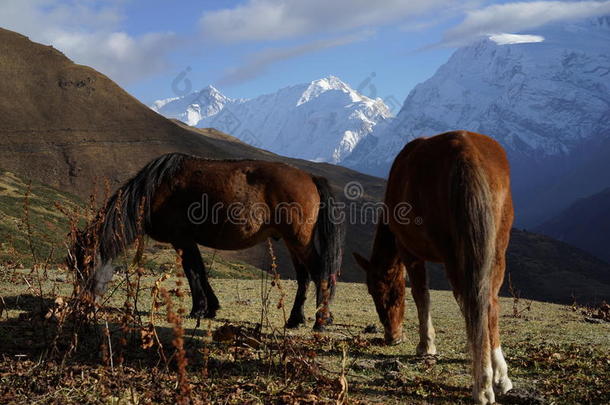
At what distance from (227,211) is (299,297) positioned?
1733 millimetres

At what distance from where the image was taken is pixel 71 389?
4387 millimetres

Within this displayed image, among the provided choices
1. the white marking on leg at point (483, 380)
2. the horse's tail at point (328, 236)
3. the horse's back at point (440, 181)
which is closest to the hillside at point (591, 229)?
the horse's tail at point (328, 236)

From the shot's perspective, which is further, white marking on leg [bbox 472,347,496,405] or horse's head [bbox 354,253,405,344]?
horse's head [bbox 354,253,405,344]

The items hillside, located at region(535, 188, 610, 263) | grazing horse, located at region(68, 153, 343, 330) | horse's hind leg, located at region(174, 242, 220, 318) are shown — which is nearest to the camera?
grazing horse, located at region(68, 153, 343, 330)

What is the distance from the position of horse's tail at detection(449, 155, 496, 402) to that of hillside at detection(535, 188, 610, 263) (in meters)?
178

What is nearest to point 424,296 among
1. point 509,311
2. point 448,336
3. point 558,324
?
point 448,336

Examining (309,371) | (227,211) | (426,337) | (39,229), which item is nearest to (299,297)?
(227,211)

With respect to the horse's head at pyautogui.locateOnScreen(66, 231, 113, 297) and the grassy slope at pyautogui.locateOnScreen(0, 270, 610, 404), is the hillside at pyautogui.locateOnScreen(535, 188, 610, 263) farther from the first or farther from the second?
the horse's head at pyautogui.locateOnScreen(66, 231, 113, 297)

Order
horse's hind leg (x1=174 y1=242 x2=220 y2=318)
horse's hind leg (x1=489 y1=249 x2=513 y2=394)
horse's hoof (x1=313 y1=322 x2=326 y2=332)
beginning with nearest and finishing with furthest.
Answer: horse's hind leg (x1=489 y1=249 x2=513 y2=394)
horse's hoof (x1=313 y1=322 x2=326 y2=332)
horse's hind leg (x1=174 y1=242 x2=220 y2=318)

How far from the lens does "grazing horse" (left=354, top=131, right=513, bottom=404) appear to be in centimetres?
448

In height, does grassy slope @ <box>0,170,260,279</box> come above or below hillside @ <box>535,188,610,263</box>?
below

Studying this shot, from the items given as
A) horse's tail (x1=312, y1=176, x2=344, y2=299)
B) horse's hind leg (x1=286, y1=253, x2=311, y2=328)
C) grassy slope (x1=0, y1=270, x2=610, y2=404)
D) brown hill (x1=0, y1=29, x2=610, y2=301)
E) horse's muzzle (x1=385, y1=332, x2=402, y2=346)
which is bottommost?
grassy slope (x1=0, y1=270, x2=610, y2=404)

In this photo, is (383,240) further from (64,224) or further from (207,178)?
(64,224)

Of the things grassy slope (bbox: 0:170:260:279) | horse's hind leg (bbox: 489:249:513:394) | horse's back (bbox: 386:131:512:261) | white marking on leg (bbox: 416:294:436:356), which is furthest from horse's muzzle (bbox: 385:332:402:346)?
grassy slope (bbox: 0:170:260:279)
